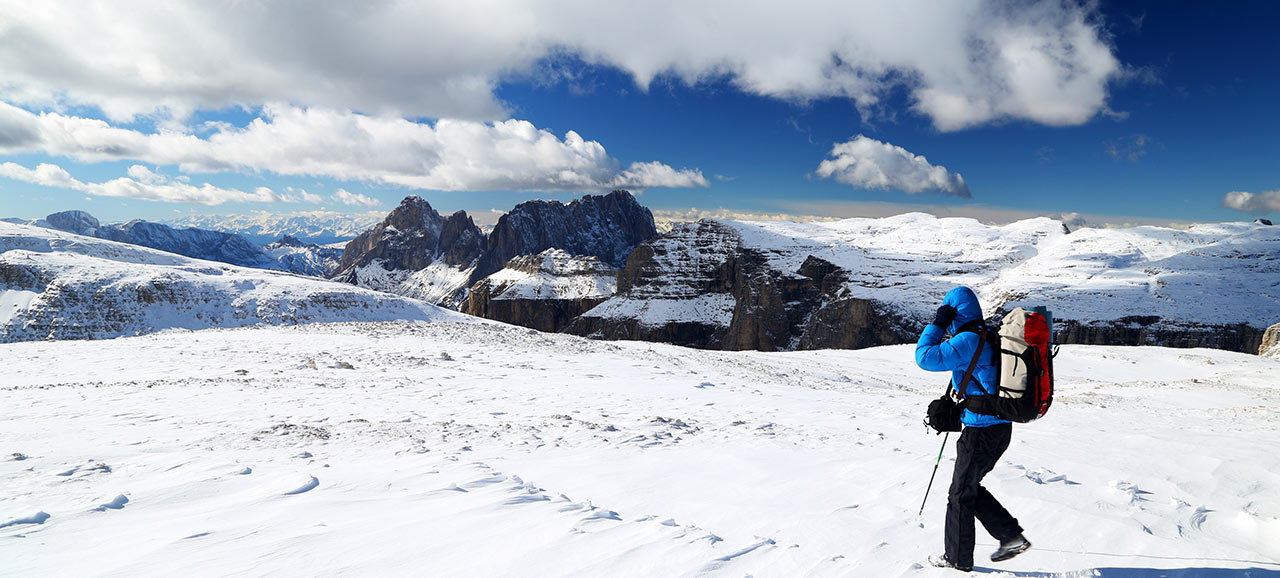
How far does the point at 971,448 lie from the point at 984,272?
115633 millimetres

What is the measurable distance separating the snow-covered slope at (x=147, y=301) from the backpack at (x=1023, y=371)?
167 ft

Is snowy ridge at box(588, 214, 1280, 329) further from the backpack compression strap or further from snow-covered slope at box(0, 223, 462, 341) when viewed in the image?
the backpack compression strap

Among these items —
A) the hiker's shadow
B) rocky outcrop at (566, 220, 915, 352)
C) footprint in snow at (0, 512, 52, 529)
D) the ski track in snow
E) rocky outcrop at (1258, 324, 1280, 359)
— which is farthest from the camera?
rocky outcrop at (566, 220, 915, 352)

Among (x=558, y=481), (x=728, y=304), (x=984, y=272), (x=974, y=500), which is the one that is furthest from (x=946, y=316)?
(x=728, y=304)

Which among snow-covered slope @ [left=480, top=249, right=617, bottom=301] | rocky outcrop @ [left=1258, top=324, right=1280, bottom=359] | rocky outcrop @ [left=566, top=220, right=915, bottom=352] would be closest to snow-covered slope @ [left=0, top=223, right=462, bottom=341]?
rocky outcrop @ [left=1258, top=324, right=1280, bottom=359]

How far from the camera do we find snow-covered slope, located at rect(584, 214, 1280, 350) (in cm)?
7106

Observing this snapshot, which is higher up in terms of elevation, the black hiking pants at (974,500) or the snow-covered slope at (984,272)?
the snow-covered slope at (984,272)

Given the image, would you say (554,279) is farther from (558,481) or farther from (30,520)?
(30,520)

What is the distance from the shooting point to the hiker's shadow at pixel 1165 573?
3.86 m

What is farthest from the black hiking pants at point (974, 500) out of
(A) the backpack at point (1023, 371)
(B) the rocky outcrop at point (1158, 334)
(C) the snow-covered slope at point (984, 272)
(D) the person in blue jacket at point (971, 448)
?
(C) the snow-covered slope at point (984, 272)

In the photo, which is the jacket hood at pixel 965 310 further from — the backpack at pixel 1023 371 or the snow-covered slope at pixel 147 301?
the snow-covered slope at pixel 147 301

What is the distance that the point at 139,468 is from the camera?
632 centimetres

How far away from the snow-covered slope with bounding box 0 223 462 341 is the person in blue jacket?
50.6m

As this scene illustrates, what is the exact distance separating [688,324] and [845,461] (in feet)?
400
